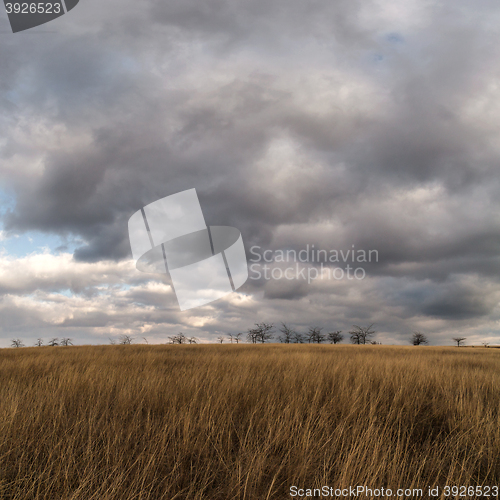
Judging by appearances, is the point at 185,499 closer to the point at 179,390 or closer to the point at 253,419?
the point at 253,419

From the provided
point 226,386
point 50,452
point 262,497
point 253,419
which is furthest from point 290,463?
point 226,386

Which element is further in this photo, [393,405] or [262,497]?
[393,405]

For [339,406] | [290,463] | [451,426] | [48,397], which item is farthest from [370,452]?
[48,397]

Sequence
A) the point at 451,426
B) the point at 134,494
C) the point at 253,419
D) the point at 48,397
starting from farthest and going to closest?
1. the point at 48,397
2. the point at 451,426
3. the point at 253,419
4. the point at 134,494

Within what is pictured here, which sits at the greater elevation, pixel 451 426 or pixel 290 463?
pixel 290 463

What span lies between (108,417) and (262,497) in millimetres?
2492

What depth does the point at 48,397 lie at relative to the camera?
477cm

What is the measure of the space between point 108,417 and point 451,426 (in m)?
4.56

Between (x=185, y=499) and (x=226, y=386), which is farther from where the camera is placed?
(x=226, y=386)

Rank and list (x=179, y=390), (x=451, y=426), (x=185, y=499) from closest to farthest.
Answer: (x=185, y=499), (x=451, y=426), (x=179, y=390)

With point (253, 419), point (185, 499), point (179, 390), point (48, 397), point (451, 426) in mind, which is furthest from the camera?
point (179, 390)

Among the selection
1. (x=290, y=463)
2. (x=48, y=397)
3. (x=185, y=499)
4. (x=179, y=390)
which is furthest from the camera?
(x=179, y=390)

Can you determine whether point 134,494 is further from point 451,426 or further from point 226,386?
point 451,426

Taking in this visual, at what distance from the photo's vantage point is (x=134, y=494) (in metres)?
2.38
